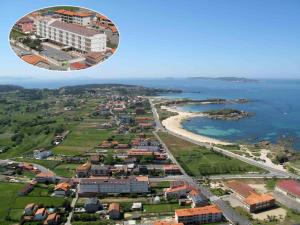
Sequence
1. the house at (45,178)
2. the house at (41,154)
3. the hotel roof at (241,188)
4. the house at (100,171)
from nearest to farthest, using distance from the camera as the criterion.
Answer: the hotel roof at (241,188) < the house at (45,178) < the house at (100,171) < the house at (41,154)

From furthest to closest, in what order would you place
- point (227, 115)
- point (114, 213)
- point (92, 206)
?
point (227, 115)
point (92, 206)
point (114, 213)

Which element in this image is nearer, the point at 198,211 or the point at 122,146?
the point at 198,211

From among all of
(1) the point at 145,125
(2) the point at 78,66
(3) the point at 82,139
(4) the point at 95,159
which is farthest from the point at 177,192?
(1) the point at 145,125

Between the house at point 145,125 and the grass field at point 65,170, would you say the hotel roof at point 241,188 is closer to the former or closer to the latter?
the grass field at point 65,170

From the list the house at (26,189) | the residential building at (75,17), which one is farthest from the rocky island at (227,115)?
the residential building at (75,17)

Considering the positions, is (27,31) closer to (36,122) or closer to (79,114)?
(36,122)

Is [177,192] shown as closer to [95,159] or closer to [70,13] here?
[95,159]

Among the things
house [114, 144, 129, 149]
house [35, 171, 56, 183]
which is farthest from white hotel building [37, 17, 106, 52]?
house [114, 144, 129, 149]
